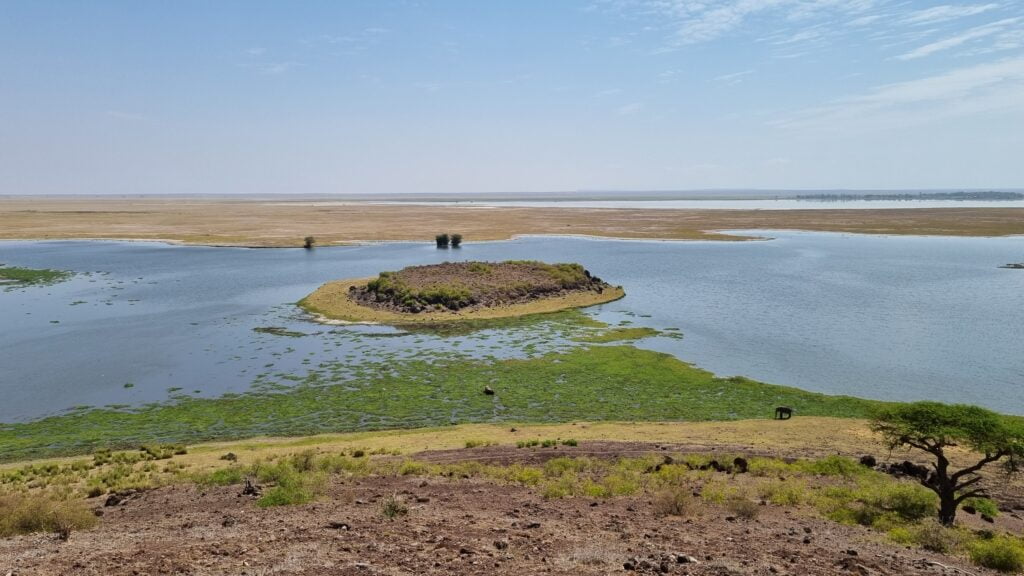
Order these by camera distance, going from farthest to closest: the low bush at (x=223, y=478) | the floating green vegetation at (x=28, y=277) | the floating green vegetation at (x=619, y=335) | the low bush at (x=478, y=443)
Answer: the floating green vegetation at (x=28, y=277), the floating green vegetation at (x=619, y=335), the low bush at (x=478, y=443), the low bush at (x=223, y=478)

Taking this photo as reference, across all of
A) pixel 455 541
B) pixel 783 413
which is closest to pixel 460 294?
pixel 783 413

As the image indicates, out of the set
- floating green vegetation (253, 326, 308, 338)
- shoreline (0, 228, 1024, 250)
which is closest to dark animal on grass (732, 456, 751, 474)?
floating green vegetation (253, 326, 308, 338)

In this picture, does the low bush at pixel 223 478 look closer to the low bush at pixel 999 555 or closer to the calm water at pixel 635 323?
the calm water at pixel 635 323

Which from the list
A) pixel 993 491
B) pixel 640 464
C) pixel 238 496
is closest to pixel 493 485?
pixel 640 464

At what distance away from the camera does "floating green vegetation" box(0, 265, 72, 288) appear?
209 feet

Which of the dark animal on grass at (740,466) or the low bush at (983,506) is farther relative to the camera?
the dark animal on grass at (740,466)

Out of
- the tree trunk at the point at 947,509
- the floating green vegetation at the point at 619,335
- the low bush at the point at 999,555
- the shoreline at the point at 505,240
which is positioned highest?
the shoreline at the point at 505,240

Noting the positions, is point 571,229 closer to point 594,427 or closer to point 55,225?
point 594,427

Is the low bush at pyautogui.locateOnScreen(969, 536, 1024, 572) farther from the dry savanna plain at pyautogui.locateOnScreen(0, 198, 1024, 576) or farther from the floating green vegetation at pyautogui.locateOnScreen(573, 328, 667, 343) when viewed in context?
the floating green vegetation at pyautogui.locateOnScreen(573, 328, 667, 343)

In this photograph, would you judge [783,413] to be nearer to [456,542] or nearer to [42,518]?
[456,542]

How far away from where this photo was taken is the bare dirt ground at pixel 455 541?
11.8 m

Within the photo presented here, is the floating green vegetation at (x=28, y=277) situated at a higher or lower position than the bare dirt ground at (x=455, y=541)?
higher

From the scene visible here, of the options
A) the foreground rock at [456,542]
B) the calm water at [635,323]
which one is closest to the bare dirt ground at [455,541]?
the foreground rock at [456,542]

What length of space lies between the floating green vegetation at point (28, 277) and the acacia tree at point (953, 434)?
249ft
